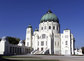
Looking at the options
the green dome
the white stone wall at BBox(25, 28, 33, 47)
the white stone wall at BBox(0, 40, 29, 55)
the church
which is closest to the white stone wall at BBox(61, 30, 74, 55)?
the church

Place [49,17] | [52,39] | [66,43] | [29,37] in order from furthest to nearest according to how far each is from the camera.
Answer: [29,37] < [49,17] < [52,39] < [66,43]

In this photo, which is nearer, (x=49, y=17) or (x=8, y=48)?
(x=8, y=48)

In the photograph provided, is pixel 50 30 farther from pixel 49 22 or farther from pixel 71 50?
pixel 71 50

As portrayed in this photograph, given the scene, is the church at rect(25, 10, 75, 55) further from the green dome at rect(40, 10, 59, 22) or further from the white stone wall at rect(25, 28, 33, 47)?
the white stone wall at rect(25, 28, 33, 47)

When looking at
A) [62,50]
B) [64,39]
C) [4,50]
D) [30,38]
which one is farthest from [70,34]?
[4,50]

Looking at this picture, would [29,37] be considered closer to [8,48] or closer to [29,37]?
[29,37]

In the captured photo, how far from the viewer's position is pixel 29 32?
9738cm

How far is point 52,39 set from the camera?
85688mm

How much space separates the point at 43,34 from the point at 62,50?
1425 cm

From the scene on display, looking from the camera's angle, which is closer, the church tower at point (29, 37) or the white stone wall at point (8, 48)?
the white stone wall at point (8, 48)

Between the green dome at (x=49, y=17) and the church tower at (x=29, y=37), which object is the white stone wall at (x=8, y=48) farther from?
the green dome at (x=49, y=17)

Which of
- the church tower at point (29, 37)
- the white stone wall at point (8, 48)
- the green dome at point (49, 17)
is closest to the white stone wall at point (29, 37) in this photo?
the church tower at point (29, 37)

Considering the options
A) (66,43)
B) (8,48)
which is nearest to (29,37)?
(66,43)

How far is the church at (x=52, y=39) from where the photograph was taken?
84.2 metres
